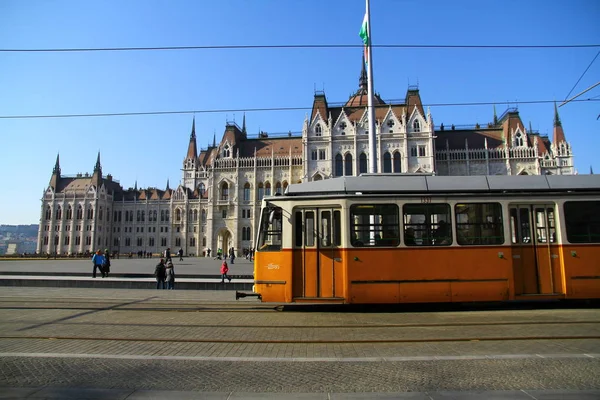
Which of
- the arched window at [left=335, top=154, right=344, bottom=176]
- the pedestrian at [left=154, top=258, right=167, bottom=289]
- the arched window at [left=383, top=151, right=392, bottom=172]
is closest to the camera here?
the pedestrian at [left=154, top=258, right=167, bottom=289]

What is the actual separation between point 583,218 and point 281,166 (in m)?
59.4

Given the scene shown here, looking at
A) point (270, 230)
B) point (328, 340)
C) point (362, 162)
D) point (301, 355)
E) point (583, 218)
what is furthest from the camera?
point (362, 162)

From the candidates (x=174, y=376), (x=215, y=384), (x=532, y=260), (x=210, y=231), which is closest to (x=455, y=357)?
(x=215, y=384)

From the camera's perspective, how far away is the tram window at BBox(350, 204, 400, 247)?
936 centimetres

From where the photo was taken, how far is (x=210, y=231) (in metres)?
69.0

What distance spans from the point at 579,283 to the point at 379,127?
173 feet

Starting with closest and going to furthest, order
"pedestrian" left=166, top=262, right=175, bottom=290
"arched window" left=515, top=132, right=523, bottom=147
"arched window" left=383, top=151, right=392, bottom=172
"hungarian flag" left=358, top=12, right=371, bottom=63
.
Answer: "pedestrian" left=166, top=262, right=175, bottom=290 < "hungarian flag" left=358, top=12, right=371, bottom=63 < "arched window" left=383, top=151, right=392, bottom=172 < "arched window" left=515, top=132, right=523, bottom=147

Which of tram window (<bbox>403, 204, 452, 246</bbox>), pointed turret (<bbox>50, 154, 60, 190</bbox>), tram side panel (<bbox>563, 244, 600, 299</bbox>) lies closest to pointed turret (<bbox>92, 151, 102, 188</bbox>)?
pointed turret (<bbox>50, 154, 60, 190</bbox>)

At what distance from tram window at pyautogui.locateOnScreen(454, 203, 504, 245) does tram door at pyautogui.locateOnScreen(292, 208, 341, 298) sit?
9.80 feet

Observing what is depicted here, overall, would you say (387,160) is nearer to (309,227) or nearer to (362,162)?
(362,162)

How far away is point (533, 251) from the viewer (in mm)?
9523

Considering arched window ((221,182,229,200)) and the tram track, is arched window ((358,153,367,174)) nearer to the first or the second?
arched window ((221,182,229,200))

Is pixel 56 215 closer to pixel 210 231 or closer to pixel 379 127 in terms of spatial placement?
pixel 210 231

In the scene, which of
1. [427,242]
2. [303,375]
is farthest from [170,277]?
[303,375]
